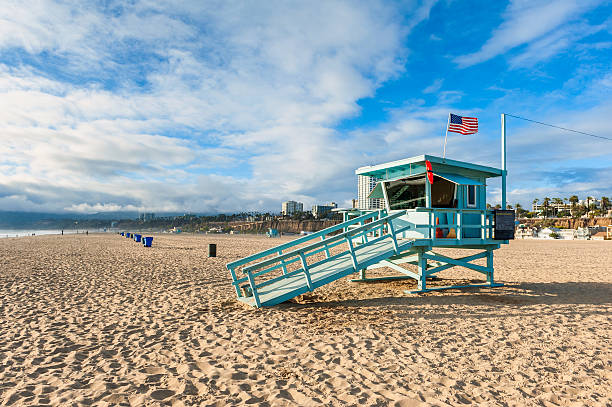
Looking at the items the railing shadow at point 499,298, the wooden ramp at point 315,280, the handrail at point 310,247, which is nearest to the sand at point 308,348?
the railing shadow at point 499,298

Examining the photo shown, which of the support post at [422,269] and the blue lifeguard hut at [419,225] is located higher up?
the blue lifeguard hut at [419,225]

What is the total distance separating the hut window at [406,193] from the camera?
1016 cm

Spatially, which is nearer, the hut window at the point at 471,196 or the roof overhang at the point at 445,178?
the roof overhang at the point at 445,178

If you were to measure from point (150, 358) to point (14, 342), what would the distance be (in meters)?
2.65

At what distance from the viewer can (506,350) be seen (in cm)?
559

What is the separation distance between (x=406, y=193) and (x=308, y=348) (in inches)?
256

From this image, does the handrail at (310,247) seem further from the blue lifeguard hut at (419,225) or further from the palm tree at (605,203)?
the palm tree at (605,203)

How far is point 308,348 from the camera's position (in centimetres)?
562

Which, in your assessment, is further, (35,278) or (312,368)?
(35,278)

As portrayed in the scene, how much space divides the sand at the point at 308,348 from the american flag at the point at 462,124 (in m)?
4.91

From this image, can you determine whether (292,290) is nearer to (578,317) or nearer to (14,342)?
(14,342)

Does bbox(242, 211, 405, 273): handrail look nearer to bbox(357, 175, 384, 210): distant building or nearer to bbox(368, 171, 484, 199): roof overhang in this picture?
bbox(368, 171, 484, 199): roof overhang

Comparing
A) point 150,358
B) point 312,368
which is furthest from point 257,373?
point 150,358

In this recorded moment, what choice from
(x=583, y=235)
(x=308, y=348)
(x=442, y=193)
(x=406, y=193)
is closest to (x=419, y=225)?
(x=442, y=193)
